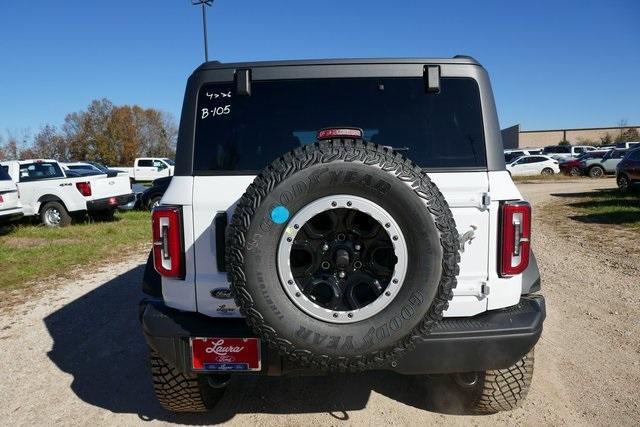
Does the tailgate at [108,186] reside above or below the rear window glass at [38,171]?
below

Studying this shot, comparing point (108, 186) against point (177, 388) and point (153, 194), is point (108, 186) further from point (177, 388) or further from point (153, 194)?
point (177, 388)

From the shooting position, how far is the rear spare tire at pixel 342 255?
2.03m

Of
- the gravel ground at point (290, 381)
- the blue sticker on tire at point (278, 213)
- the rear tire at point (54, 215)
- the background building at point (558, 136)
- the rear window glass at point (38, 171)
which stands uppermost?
the background building at point (558, 136)

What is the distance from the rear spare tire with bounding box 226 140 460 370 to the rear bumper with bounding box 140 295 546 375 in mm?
216

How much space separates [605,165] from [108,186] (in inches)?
975

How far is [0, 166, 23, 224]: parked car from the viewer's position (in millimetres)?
9336

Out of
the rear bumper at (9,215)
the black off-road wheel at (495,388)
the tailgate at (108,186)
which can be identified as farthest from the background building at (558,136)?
the black off-road wheel at (495,388)

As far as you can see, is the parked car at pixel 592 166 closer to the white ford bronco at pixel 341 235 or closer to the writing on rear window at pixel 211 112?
the white ford bronco at pixel 341 235

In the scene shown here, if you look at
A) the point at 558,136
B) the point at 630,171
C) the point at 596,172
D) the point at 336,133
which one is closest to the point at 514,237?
the point at 336,133

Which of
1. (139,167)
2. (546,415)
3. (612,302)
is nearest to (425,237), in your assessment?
(546,415)

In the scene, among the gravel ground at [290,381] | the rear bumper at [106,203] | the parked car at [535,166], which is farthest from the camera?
the parked car at [535,166]

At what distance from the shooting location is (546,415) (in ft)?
9.37

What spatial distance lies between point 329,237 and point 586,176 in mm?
28244

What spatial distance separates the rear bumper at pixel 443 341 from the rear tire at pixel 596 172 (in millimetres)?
26874
